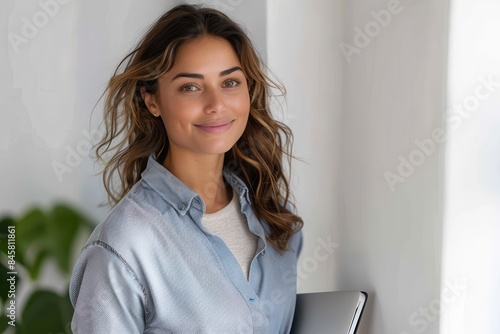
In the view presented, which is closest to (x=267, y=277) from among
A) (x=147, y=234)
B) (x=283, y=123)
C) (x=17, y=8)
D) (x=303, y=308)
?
(x=303, y=308)

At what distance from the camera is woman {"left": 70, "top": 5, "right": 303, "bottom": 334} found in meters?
1.30

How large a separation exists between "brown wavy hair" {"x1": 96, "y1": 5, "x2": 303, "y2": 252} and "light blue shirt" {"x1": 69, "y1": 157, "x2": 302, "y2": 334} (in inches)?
3.1

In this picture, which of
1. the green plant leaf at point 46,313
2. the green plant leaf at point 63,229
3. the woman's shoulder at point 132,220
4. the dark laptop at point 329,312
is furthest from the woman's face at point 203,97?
the green plant leaf at point 46,313

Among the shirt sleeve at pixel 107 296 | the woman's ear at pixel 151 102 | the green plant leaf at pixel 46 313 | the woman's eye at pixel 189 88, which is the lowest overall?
the green plant leaf at pixel 46 313

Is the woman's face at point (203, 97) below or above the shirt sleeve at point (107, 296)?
above

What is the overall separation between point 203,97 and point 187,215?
0.21 meters

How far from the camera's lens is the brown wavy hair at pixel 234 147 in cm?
140

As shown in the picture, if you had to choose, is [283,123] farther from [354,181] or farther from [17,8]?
[17,8]

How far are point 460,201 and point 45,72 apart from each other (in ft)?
3.96

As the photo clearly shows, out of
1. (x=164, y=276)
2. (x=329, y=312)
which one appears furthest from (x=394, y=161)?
(x=164, y=276)

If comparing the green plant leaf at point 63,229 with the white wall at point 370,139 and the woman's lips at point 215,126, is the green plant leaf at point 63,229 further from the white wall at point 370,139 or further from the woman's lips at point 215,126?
the woman's lips at point 215,126

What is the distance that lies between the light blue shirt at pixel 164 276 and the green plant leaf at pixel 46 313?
81 cm

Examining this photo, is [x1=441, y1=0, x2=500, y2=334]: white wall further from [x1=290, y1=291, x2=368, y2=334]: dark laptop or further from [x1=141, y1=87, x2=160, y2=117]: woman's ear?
[x1=141, y1=87, x2=160, y2=117]: woman's ear

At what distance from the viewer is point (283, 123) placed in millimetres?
1657
